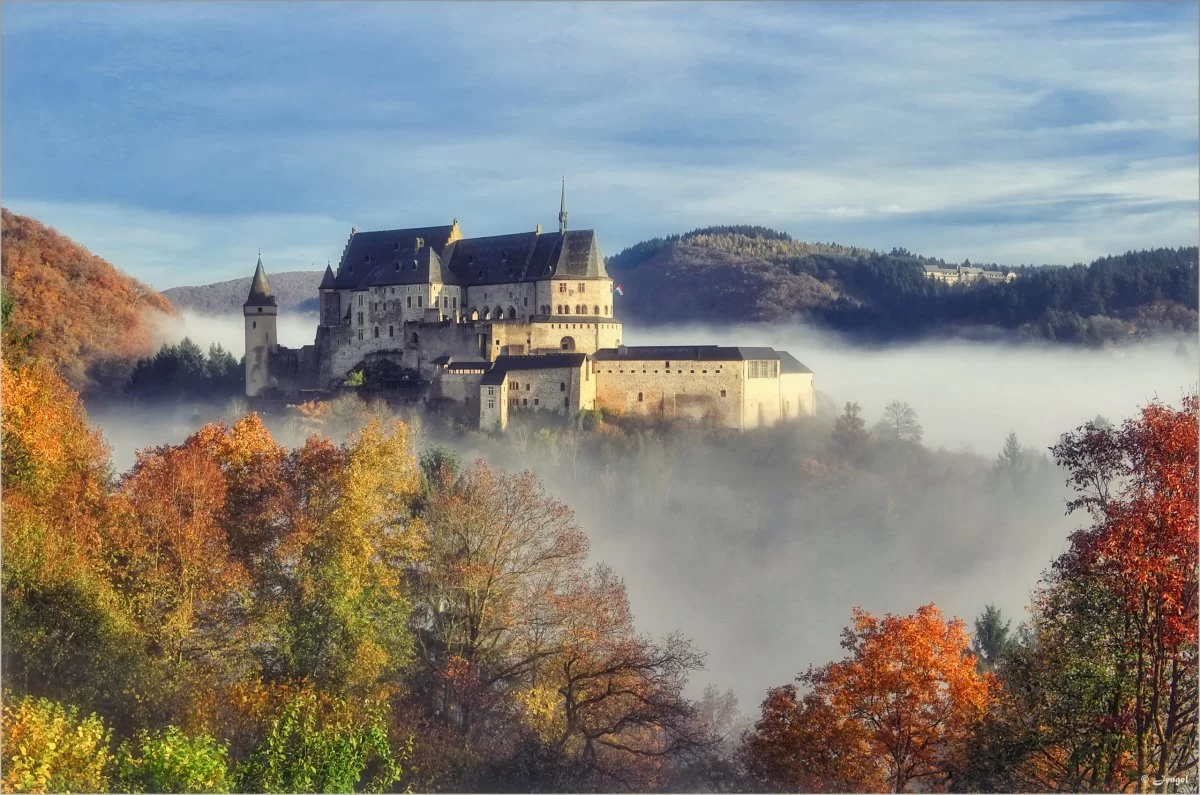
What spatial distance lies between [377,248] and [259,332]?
6981mm

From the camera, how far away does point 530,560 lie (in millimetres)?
23500

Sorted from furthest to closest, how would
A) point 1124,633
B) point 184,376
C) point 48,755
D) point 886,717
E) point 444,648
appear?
point 184,376 → point 444,648 → point 886,717 → point 1124,633 → point 48,755

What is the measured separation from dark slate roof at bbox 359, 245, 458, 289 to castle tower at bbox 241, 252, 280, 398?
4754 millimetres

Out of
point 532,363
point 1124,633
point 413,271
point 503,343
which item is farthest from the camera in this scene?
point 413,271

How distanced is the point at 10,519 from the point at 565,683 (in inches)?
361

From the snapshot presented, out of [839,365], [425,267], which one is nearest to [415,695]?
[425,267]

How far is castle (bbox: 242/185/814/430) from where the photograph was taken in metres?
52.1

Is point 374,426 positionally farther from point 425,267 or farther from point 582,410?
point 425,267

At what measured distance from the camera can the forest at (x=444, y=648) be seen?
49.7 ft

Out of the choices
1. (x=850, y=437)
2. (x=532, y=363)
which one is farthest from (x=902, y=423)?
(x=532, y=363)

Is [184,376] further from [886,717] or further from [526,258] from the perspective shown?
[886,717]

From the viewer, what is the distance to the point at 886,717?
1902 cm

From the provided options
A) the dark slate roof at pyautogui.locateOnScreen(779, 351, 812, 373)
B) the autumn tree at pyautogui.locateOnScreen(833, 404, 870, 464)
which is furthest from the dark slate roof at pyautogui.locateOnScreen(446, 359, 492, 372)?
the autumn tree at pyautogui.locateOnScreen(833, 404, 870, 464)

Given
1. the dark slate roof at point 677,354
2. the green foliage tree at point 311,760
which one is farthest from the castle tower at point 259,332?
the green foliage tree at point 311,760
